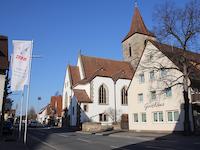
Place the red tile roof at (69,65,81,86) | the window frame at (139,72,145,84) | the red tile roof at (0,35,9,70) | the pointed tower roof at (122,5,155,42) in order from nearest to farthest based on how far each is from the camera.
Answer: the red tile roof at (0,35,9,70) < the window frame at (139,72,145,84) < the red tile roof at (69,65,81,86) < the pointed tower roof at (122,5,155,42)

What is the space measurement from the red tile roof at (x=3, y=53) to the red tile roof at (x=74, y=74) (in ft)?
101

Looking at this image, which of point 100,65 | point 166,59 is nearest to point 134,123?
point 166,59

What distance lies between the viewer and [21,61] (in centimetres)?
1622

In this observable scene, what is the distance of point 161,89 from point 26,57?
2317 centimetres

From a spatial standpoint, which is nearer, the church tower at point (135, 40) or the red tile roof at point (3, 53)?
the red tile roof at point (3, 53)

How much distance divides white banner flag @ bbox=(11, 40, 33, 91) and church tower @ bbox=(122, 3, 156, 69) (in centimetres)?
4419

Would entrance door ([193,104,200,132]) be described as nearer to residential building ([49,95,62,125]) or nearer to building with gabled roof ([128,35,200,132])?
building with gabled roof ([128,35,200,132])

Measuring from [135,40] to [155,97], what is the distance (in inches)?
1045

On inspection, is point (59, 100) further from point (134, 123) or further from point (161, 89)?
point (161, 89)

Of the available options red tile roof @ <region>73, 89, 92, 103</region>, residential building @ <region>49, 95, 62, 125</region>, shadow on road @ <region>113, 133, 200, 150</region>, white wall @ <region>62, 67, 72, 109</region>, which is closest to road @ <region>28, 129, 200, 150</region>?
shadow on road @ <region>113, 133, 200, 150</region>

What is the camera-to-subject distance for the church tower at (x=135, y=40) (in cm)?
6006

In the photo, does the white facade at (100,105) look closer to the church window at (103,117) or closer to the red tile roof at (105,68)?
the church window at (103,117)

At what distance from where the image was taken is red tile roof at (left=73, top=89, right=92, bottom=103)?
49.8 m

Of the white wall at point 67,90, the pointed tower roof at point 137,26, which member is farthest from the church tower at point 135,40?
the white wall at point 67,90
